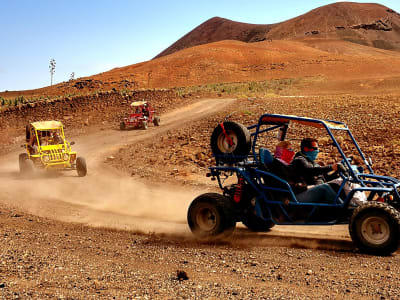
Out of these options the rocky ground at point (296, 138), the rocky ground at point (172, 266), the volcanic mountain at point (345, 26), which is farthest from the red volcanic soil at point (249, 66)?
the rocky ground at point (172, 266)

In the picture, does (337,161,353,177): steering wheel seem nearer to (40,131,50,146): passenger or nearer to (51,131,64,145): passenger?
(51,131,64,145): passenger

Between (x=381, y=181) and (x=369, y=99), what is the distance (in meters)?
16.2

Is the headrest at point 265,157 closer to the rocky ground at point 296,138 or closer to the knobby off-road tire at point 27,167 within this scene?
the rocky ground at point 296,138

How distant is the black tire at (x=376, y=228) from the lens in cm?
625

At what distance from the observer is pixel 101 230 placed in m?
8.83

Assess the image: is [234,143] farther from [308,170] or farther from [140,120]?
[140,120]

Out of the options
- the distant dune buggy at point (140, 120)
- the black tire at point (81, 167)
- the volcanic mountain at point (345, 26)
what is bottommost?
the black tire at point (81, 167)

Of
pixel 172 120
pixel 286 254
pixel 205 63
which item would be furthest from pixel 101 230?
pixel 205 63

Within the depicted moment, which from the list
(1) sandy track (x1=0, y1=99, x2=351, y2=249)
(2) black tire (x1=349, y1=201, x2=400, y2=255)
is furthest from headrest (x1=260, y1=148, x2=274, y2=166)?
(2) black tire (x1=349, y1=201, x2=400, y2=255)

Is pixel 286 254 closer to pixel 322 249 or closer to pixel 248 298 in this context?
pixel 322 249

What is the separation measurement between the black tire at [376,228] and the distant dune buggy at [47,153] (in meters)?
12.7

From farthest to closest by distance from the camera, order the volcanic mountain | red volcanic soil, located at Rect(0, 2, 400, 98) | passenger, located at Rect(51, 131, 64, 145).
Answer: the volcanic mountain, red volcanic soil, located at Rect(0, 2, 400, 98), passenger, located at Rect(51, 131, 64, 145)

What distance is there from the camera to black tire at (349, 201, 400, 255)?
6254 mm

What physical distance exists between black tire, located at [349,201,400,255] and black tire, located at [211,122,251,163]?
2.19 m
